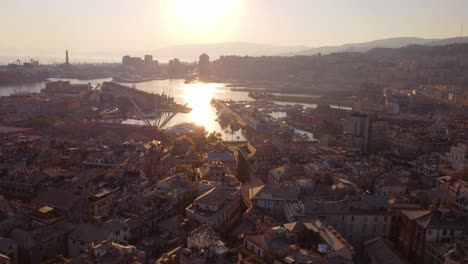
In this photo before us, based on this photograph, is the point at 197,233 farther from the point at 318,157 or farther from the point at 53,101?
the point at 53,101

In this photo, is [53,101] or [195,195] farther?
[53,101]

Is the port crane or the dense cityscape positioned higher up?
the dense cityscape

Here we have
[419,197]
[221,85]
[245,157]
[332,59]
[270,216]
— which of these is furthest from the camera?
[332,59]

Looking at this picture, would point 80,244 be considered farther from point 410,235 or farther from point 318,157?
point 318,157

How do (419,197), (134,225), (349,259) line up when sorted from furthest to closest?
(419,197) → (134,225) → (349,259)

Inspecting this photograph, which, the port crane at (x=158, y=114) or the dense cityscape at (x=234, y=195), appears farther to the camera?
the port crane at (x=158, y=114)

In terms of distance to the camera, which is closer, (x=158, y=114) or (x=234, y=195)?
(x=234, y=195)

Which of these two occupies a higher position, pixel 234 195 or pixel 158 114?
pixel 234 195

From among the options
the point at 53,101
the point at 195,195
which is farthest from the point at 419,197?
the point at 53,101

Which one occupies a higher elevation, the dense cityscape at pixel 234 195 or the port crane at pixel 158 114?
the dense cityscape at pixel 234 195

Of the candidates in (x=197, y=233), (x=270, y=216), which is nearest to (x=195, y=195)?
(x=270, y=216)

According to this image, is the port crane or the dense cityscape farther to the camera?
the port crane
